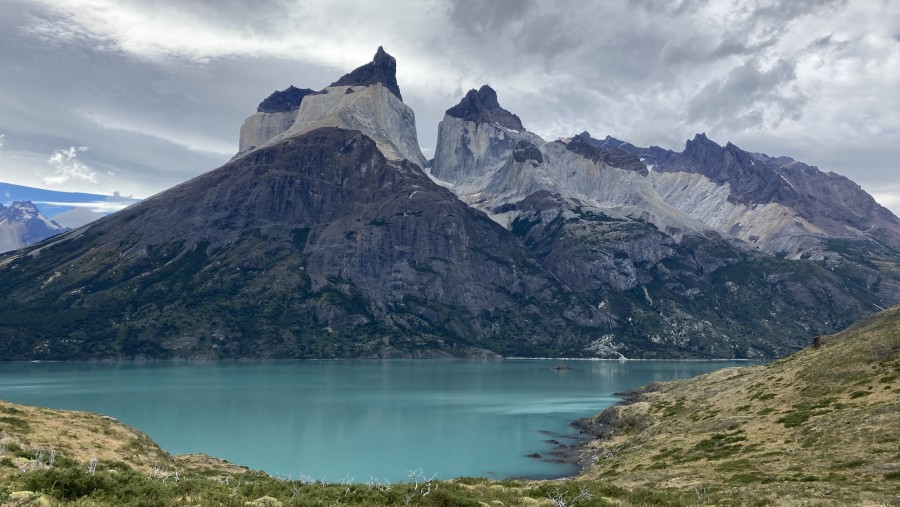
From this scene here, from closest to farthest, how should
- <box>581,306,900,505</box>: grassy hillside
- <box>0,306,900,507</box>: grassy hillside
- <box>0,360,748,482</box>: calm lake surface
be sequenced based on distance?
1. <box>0,306,900,507</box>: grassy hillside
2. <box>581,306,900,505</box>: grassy hillside
3. <box>0,360,748,482</box>: calm lake surface

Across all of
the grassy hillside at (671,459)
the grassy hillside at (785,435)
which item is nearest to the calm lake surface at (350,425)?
the grassy hillside at (671,459)

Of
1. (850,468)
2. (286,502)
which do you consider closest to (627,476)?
(850,468)

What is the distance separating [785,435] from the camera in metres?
61.7

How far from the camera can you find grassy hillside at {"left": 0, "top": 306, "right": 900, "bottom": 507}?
31.0 meters

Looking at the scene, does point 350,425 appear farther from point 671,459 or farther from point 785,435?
point 785,435

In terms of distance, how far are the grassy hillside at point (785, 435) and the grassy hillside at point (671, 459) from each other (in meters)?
0.22

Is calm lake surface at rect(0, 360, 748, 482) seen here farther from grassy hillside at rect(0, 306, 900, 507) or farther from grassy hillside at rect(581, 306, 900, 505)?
grassy hillside at rect(581, 306, 900, 505)

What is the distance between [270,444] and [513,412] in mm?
65820

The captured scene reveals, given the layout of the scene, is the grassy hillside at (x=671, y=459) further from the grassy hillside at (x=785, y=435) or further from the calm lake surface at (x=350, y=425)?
the calm lake surface at (x=350, y=425)

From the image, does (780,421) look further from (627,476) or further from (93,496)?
(93,496)

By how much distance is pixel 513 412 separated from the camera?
150 metres

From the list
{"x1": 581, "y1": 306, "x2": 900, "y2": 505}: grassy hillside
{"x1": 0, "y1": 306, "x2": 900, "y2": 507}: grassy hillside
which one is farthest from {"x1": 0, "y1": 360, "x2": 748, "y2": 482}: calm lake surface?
{"x1": 581, "y1": 306, "x2": 900, "y2": 505}: grassy hillside

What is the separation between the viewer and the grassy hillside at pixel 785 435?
4150 centimetres

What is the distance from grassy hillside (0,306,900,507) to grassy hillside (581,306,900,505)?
216mm
